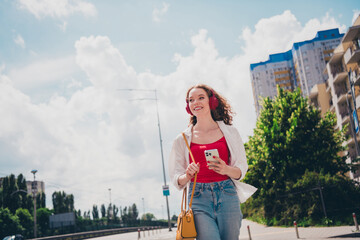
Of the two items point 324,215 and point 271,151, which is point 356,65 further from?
point 324,215

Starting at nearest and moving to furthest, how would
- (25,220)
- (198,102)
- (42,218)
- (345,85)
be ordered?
(198,102)
(345,85)
(25,220)
(42,218)

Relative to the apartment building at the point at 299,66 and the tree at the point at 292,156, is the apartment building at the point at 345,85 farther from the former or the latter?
the apartment building at the point at 299,66

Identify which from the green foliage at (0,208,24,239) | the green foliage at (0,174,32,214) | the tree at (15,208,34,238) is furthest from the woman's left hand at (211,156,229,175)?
the green foliage at (0,174,32,214)

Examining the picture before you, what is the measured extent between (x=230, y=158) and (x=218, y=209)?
1.62 feet

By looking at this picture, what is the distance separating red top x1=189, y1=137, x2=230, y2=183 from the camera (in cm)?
310

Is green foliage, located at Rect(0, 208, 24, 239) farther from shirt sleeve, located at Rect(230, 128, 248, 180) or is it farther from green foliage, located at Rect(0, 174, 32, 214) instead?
shirt sleeve, located at Rect(230, 128, 248, 180)

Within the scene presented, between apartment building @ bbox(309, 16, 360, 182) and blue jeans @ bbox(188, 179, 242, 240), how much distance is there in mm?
35980

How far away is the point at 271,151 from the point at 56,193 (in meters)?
76.8

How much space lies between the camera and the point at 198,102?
3445mm

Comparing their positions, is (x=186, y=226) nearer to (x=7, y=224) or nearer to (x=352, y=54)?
(x=352, y=54)

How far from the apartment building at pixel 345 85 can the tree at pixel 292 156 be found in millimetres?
16145

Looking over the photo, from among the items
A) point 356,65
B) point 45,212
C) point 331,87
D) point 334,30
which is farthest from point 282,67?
point 45,212

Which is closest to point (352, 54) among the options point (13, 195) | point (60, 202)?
point (13, 195)

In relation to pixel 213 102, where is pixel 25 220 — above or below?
below
